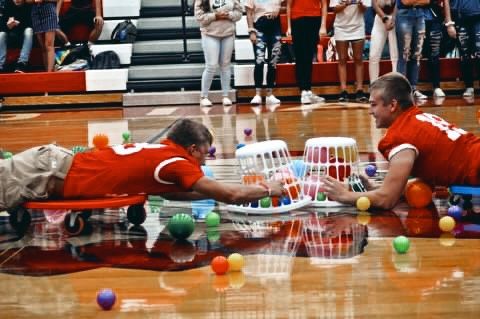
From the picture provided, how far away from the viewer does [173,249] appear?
4309mm

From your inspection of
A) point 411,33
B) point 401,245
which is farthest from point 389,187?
point 411,33

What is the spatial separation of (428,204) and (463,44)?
26.1 ft

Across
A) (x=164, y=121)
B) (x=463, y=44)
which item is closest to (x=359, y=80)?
(x=463, y=44)

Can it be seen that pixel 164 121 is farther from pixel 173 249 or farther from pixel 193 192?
pixel 173 249

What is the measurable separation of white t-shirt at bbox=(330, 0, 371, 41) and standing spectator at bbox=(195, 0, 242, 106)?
130cm

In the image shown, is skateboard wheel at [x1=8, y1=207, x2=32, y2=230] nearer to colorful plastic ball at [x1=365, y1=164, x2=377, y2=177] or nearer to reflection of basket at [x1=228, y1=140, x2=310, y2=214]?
reflection of basket at [x1=228, y1=140, x2=310, y2=214]

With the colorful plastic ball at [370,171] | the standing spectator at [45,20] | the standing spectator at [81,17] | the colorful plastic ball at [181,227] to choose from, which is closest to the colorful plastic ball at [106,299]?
the colorful plastic ball at [181,227]

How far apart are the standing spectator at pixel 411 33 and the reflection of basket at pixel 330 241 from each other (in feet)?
24.3

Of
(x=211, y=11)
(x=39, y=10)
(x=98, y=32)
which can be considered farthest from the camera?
(x=98, y=32)

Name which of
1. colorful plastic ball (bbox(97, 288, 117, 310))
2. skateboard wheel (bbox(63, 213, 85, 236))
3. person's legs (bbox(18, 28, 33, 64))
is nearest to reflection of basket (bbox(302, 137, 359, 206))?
skateboard wheel (bbox(63, 213, 85, 236))

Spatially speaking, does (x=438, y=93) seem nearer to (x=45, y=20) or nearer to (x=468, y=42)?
(x=468, y=42)

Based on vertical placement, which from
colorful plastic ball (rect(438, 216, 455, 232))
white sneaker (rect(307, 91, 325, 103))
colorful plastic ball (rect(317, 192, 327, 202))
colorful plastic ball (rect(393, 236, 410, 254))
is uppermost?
colorful plastic ball (rect(393, 236, 410, 254))

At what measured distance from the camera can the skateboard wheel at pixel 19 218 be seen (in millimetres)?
4730

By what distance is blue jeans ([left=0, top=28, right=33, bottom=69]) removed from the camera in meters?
13.5
